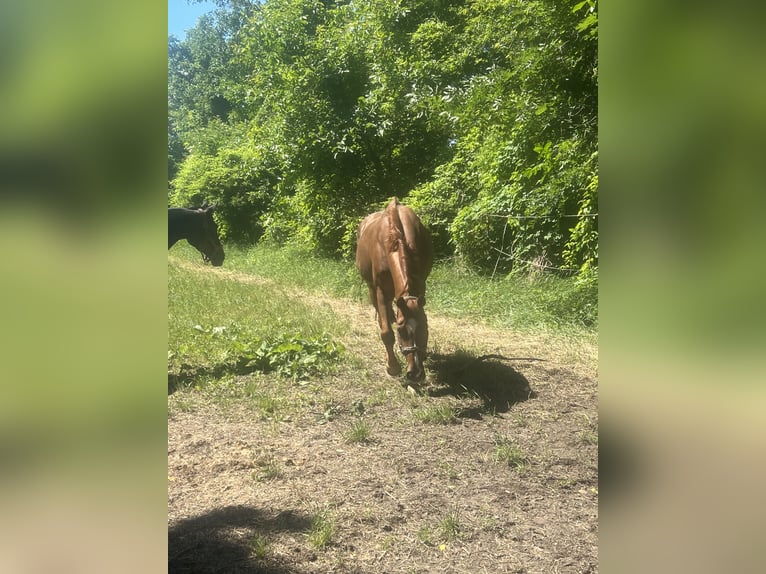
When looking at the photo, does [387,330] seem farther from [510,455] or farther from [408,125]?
[408,125]

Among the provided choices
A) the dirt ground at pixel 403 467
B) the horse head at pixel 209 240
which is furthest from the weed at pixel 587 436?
the horse head at pixel 209 240

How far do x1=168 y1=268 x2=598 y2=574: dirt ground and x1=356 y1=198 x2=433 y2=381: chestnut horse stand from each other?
12cm

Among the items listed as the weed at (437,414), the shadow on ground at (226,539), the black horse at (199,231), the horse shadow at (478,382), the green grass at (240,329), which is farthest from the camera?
the horse shadow at (478,382)

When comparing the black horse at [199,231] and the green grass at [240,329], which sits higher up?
the black horse at [199,231]

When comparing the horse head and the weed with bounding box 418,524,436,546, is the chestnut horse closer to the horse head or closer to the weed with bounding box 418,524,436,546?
the horse head

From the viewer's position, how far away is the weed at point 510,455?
2.95m

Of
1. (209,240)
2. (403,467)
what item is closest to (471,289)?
(403,467)

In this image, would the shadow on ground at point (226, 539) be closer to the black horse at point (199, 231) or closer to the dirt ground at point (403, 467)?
the dirt ground at point (403, 467)

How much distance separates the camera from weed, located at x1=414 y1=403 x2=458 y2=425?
335 cm

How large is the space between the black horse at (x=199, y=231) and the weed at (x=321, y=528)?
5.72 feet

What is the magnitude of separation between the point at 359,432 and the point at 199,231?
1.67m

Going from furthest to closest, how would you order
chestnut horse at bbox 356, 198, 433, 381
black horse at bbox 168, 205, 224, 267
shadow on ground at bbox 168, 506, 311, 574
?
chestnut horse at bbox 356, 198, 433, 381, black horse at bbox 168, 205, 224, 267, shadow on ground at bbox 168, 506, 311, 574

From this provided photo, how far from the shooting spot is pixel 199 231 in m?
3.36

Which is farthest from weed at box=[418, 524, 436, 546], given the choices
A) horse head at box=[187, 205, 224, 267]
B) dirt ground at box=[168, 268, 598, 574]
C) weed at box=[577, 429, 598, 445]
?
horse head at box=[187, 205, 224, 267]
